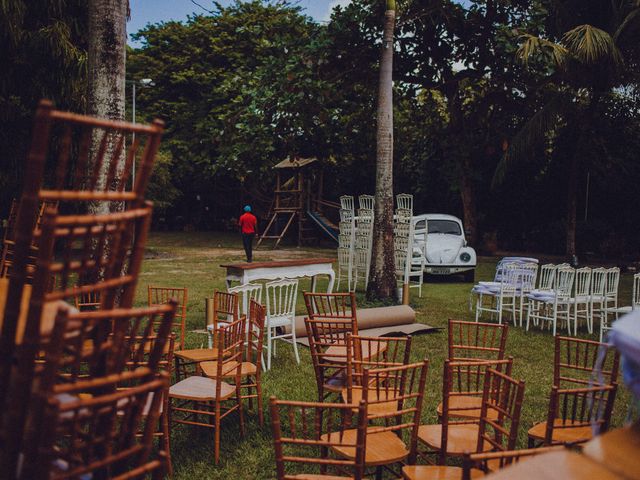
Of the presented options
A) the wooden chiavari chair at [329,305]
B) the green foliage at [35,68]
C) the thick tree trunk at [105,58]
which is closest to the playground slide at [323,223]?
the green foliage at [35,68]

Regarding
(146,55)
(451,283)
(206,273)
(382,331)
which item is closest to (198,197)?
(146,55)

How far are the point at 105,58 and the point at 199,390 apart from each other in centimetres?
335

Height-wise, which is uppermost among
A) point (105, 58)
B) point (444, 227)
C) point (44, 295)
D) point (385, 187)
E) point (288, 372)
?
point (105, 58)

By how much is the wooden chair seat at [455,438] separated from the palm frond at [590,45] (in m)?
12.2

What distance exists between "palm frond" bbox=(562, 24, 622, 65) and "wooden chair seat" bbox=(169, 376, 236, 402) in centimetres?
1240

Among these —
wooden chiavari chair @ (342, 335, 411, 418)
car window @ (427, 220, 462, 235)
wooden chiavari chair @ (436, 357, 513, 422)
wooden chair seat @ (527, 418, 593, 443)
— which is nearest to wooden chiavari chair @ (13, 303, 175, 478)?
wooden chiavari chair @ (436, 357, 513, 422)

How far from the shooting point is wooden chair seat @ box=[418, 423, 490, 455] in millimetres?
3457

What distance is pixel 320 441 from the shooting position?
2711 mm

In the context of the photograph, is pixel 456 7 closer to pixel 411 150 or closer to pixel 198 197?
pixel 411 150

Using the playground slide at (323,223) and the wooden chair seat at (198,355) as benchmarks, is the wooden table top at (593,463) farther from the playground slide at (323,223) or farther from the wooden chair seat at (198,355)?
the playground slide at (323,223)

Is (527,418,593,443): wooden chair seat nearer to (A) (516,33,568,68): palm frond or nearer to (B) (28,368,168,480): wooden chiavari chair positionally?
(B) (28,368,168,480): wooden chiavari chair

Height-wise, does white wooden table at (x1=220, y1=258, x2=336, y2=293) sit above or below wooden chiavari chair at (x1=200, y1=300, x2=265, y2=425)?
above

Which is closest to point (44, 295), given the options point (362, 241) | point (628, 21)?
point (362, 241)

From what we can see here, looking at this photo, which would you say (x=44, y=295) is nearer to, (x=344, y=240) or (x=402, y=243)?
(x=402, y=243)
